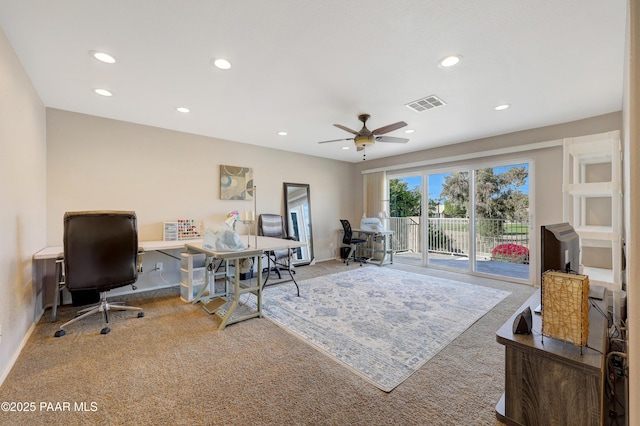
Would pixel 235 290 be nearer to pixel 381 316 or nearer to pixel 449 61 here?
pixel 381 316

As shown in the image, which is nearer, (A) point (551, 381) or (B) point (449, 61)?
(A) point (551, 381)

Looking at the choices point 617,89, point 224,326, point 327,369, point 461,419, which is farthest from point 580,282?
point 617,89

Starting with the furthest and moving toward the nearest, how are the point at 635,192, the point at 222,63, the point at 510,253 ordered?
1. the point at 510,253
2. the point at 222,63
3. the point at 635,192

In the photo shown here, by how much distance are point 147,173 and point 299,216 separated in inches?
113

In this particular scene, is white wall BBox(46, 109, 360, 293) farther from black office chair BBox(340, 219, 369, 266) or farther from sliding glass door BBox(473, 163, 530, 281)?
sliding glass door BBox(473, 163, 530, 281)

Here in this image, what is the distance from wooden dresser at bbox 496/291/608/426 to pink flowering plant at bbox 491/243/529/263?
135 inches

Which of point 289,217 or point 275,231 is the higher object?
point 289,217

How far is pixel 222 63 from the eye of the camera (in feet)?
7.57

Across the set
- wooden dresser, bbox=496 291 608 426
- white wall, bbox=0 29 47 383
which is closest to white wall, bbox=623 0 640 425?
wooden dresser, bbox=496 291 608 426

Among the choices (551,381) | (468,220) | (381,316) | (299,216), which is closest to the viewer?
(551,381)

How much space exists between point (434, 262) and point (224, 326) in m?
4.53

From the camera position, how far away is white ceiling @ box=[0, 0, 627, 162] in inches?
67.5

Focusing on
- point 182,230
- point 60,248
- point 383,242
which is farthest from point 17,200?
point 383,242

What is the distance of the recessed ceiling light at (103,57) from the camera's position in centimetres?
215
